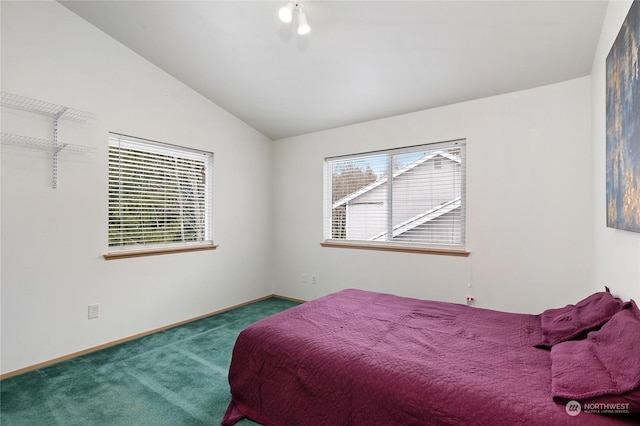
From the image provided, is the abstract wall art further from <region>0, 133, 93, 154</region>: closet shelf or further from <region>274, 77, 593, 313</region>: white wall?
<region>0, 133, 93, 154</region>: closet shelf

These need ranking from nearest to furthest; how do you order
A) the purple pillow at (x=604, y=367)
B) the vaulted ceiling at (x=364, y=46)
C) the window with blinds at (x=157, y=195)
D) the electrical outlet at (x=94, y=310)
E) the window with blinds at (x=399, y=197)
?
the purple pillow at (x=604, y=367) < the vaulted ceiling at (x=364, y=46) < the electrical outlet at (x=94, y=310) < the window with blinds at (x=157, y=195) < the window with blinds at (x=399, y=197)

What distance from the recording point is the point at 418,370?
1375 mm

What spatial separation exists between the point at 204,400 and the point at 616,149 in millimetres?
2874

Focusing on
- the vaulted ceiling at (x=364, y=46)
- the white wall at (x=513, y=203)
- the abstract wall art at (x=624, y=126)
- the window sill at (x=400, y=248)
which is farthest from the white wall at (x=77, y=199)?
the abstract wall art at (x=624, y=126)

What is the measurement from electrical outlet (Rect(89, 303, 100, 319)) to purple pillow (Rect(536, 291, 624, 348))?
3405 mm

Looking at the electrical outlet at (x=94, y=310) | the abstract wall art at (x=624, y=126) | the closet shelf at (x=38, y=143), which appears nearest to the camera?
the abstract wall art at (x=624, y=126)

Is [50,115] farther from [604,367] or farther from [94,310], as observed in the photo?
[604,367]

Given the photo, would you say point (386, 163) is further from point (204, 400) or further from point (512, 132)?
point (204, 400)

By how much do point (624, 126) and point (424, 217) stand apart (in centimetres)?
204

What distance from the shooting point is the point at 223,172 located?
4051 millimetres

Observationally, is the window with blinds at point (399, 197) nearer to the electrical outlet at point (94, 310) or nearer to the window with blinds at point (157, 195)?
the window with blinds at point (157, 195)

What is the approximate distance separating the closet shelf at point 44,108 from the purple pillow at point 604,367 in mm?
3662

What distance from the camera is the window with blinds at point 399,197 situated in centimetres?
334

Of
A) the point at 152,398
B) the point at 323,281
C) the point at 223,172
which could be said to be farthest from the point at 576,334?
the point at 223,172
